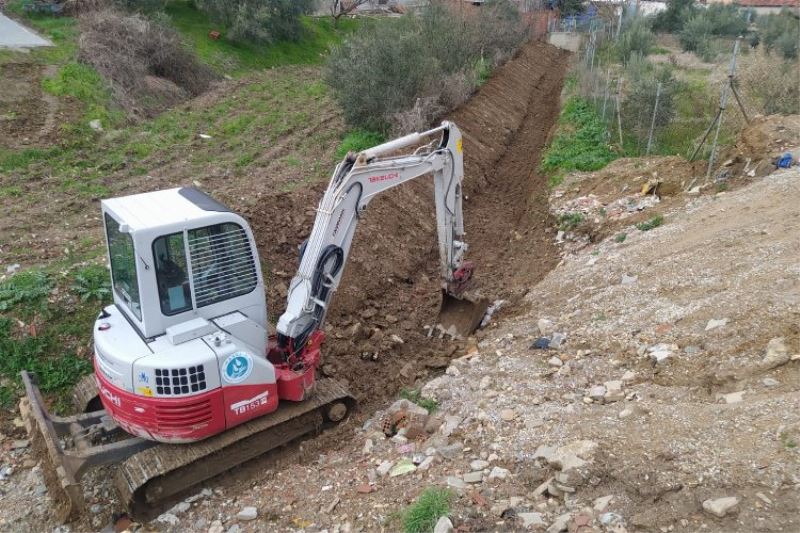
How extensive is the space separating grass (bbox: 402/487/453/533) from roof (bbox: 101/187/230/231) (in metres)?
3.09

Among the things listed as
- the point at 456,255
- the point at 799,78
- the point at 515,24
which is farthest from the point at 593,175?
the point at 515,24

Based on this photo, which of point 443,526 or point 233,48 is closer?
point 443,526

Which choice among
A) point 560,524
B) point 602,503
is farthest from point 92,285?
point 602,503

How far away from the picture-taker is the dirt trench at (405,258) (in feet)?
26.7

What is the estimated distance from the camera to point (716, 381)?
5828 mm

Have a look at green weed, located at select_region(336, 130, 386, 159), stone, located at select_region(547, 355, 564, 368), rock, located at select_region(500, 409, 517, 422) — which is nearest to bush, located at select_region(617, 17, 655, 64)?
green weed, located at select_region(336, 130, 386, 159)

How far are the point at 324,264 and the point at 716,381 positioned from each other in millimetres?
3925

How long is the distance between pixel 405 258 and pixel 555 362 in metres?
4.36

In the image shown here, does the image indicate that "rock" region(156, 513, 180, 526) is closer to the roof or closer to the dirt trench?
the dirt trench

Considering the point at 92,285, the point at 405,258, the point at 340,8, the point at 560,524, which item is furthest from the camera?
the point at 340,8

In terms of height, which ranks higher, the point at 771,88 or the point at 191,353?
the point at 771,88

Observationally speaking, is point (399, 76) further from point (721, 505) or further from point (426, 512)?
point (721, 505)

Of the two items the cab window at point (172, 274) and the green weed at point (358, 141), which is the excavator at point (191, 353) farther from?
the green weed at point (358, 141)

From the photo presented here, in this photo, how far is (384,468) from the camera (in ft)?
18.8
